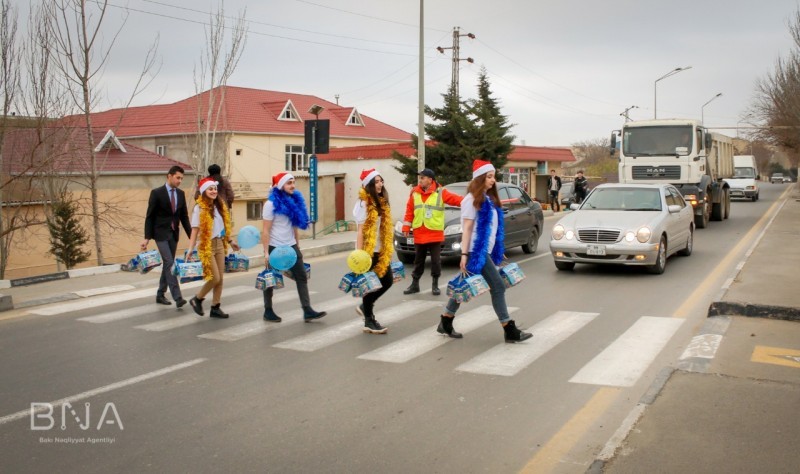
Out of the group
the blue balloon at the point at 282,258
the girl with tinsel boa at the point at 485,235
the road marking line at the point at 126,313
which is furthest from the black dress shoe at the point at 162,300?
the girl with tinsel boa at the point at 485,235

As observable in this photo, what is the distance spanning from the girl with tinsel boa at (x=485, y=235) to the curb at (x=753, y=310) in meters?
2.74

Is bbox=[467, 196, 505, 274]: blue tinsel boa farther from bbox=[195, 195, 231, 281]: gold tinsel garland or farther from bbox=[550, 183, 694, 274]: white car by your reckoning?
bbox=[550, 183, 694, 274]: white car

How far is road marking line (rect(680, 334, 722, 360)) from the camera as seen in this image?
275 inches

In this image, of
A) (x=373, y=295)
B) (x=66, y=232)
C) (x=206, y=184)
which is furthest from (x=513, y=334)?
(x=66, y=232)

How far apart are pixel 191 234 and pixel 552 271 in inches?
267

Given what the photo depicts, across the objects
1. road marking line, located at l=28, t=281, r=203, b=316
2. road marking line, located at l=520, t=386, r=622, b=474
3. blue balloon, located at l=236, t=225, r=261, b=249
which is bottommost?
road marking line, located at l=520, t=386, r=622, b=474

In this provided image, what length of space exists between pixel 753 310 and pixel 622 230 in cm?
394

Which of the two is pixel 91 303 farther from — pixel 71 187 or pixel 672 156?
pixel 71 187

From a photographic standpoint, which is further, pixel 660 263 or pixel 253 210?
pixel 253 210

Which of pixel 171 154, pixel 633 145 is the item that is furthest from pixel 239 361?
pixel 171 154

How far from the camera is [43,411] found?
5613mm

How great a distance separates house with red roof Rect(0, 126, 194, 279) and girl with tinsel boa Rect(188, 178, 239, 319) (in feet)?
31.4

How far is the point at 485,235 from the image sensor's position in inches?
298

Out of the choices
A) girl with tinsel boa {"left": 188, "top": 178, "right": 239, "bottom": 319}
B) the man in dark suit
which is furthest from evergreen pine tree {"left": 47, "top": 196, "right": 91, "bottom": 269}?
girl with tinsel boa {"left": 188, "top": 178, "right": 239, "bottom": 319}
